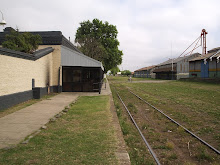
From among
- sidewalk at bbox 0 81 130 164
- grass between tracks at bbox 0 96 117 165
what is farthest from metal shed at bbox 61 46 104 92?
grass between tracks at bbox 0 96 117 165

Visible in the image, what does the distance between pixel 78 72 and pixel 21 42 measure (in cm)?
565

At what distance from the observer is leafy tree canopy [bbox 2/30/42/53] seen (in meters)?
14.5

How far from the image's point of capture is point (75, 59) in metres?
17.7

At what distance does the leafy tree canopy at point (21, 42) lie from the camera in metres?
14.5

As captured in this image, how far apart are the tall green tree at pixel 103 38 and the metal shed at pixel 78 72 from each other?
1886 cm

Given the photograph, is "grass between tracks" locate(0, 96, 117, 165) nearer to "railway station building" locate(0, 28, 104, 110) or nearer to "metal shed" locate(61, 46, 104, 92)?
"railway station building" locate(0, 28, 104, 110)

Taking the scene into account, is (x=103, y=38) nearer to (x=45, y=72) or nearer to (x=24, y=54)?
(x=45, y=72)

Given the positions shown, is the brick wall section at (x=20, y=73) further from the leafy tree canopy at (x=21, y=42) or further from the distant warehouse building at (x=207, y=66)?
the distant warehouse building at (x=207, y=66)

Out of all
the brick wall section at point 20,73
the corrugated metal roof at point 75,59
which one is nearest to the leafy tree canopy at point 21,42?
the brick wall section at point 20,73

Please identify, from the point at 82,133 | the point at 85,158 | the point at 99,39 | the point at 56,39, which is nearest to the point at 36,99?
the point at 56,39

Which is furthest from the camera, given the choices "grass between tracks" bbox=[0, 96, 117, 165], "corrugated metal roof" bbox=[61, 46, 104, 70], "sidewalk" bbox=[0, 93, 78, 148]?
"corrugated metal roof" bbox=[61, 46, 104, 70]

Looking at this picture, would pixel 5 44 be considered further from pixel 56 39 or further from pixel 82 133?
pixel 82 133

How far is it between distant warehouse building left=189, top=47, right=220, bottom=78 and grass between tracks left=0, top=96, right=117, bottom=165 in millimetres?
29946

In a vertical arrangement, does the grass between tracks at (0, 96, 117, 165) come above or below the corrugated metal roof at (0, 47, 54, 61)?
below
